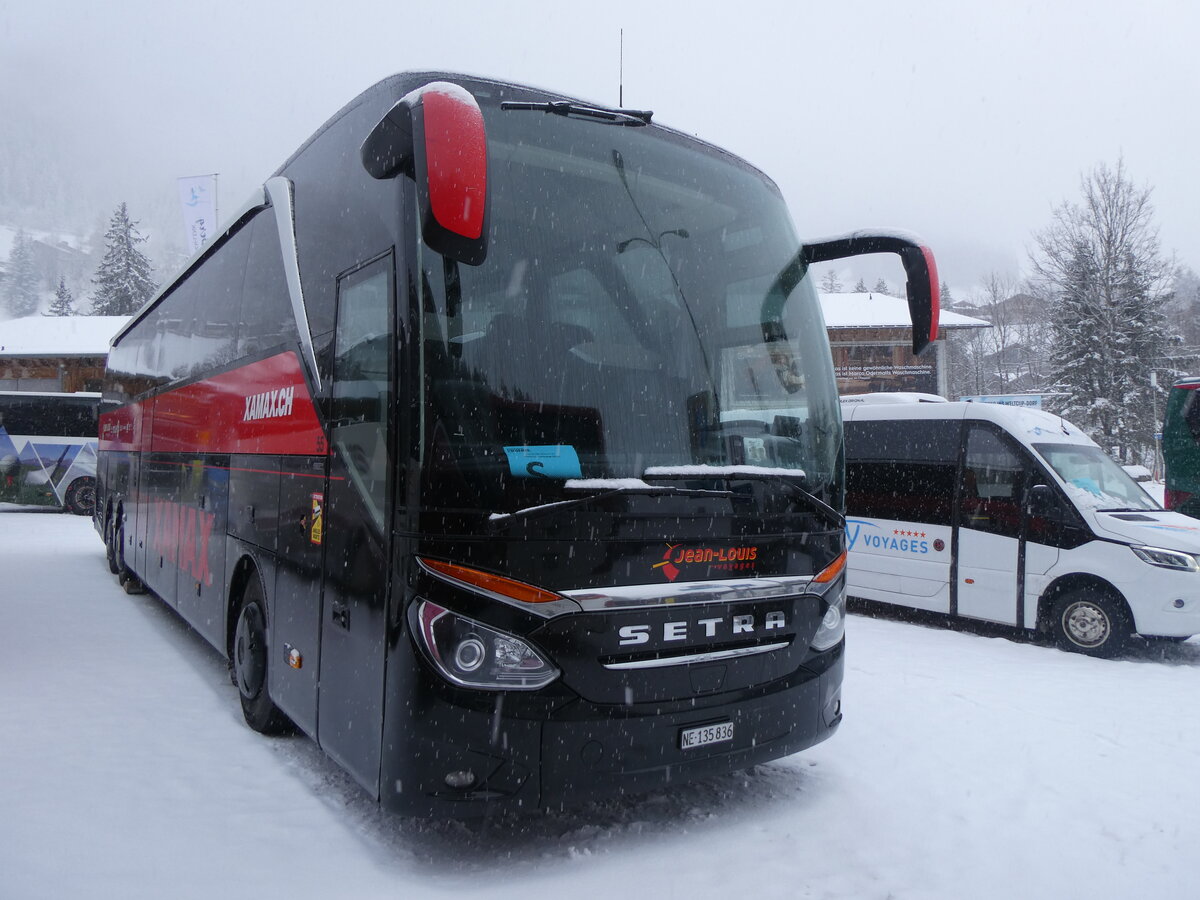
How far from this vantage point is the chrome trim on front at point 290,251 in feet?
14.2

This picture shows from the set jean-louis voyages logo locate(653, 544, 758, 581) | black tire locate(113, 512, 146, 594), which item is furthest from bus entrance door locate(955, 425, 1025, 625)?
black tire locate(113, 512, 146, 594)

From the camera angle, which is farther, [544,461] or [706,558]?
[706,558]

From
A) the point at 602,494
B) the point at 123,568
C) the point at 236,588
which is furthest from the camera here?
the point at 123,568

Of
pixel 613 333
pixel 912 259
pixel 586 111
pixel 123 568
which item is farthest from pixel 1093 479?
pixel 123 568

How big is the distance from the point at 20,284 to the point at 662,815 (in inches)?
7596

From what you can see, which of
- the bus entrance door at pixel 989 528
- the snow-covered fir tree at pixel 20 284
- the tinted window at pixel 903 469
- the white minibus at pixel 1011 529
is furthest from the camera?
the snow-covered fir tree at pixel 20 284

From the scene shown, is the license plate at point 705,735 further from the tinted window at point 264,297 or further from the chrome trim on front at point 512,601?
the tinted window at point 264,297

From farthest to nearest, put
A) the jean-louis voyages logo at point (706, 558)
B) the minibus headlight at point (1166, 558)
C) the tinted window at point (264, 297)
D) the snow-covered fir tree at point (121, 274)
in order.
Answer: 1. the snow-covered fir tree at point (121, 274)
2. the minibus headlight at point (1166, 558)
3. the tinted window at point (264, 297)
4. the jean-louis voyages logo at point (706, 558)

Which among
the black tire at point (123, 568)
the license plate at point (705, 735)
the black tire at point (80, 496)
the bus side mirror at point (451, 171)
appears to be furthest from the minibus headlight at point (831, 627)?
the black tire at point (80, 496)

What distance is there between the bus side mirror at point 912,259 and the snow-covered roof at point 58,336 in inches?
1371

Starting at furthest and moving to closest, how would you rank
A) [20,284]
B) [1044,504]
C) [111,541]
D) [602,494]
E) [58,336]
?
[20,284]
[58,336]
[111,541]
[1044,504]
[602,494]

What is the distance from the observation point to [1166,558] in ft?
25.1

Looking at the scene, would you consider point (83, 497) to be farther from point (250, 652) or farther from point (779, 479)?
point (779, 479)

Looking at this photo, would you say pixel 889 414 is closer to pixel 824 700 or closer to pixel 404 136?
pixel 824 700
